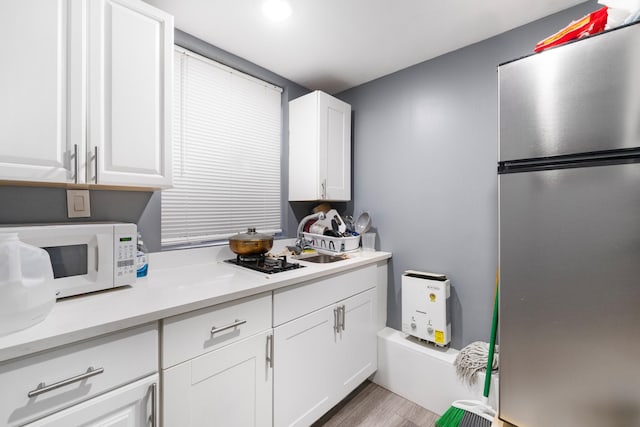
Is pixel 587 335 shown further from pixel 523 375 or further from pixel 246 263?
pixel 246 263

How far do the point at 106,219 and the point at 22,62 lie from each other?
2.36 feet

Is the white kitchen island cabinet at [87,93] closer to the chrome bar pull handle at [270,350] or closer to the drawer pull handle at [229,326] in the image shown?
the drawer pull handle at [229,326]

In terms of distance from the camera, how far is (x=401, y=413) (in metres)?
1.80

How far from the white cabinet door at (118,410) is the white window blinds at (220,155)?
0.91m

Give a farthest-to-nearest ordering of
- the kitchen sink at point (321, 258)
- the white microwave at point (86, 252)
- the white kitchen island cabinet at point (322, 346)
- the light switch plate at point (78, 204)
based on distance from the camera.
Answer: the kitchen sink at point (321, 258) < the white kitchen island cabinet at point (322, 346) < the light switch plate at point (78, 204) < the white microwave at point (86, 252)

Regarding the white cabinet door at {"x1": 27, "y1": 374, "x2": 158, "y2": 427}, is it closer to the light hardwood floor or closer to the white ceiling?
the light hardwood floor

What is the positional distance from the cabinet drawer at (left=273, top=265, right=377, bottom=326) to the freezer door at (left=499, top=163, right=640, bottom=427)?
0.87 meters

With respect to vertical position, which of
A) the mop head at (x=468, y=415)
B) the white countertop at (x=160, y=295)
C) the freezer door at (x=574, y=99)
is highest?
the freezer door at (x=574, y=99)

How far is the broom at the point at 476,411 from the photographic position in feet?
4.71

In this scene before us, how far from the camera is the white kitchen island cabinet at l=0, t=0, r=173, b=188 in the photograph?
0.95m

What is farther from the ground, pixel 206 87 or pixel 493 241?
pixel 206 87

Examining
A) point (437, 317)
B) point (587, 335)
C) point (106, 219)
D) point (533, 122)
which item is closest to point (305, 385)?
point (437, 317)

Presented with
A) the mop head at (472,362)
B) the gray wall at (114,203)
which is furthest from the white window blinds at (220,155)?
the mop head at (472,362)

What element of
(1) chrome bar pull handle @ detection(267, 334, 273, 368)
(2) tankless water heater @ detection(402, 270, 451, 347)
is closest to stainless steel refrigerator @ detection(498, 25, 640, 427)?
(2) tankless water heater @ detection(402, 270, 451, 347)
